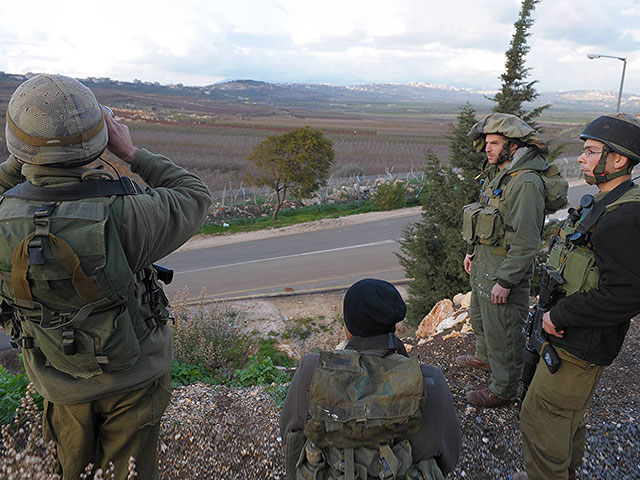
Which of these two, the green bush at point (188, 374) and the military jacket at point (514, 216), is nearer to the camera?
the military jacket at point (514, 216)

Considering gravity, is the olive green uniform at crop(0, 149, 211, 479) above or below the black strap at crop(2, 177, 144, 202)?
below

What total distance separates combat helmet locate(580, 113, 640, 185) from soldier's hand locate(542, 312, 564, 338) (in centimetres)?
79

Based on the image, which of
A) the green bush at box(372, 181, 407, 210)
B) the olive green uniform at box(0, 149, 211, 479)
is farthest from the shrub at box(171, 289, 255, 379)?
the green bush at box(372, 181, 407, 210)

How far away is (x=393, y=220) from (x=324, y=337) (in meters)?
10.7

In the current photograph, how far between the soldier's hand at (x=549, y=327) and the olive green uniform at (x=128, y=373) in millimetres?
1895

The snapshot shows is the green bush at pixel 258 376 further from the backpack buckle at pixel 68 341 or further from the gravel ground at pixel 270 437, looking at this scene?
the backpack buckle at pixel 68 341

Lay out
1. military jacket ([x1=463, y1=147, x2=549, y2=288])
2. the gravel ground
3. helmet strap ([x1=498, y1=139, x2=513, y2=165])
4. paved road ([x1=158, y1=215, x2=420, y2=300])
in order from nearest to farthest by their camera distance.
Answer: the gravel ground, military jacket ([x1=463, y1=147, x2=549, y2=288]), helmet strap ([x1=498, y1=139, x2=513, y2=165]), paved road ([x1=158, y1=215, x2=420, y2=300])

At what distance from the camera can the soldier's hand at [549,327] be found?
2.50 meters

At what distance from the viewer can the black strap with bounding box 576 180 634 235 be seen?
7.77ft

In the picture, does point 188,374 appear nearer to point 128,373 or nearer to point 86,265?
point 128,373

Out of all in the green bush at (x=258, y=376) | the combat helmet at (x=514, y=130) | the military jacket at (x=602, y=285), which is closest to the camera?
the military jacket at (x=602, y=285)

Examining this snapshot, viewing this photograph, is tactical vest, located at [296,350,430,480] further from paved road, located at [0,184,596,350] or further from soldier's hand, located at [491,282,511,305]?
paved road, located at [0,184,596,350]


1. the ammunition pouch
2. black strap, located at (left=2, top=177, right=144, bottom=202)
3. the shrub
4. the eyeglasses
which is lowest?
the shrub

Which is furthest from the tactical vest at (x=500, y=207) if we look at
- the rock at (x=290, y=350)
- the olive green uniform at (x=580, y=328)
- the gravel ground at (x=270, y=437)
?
the rock at (x=290, y=350)
